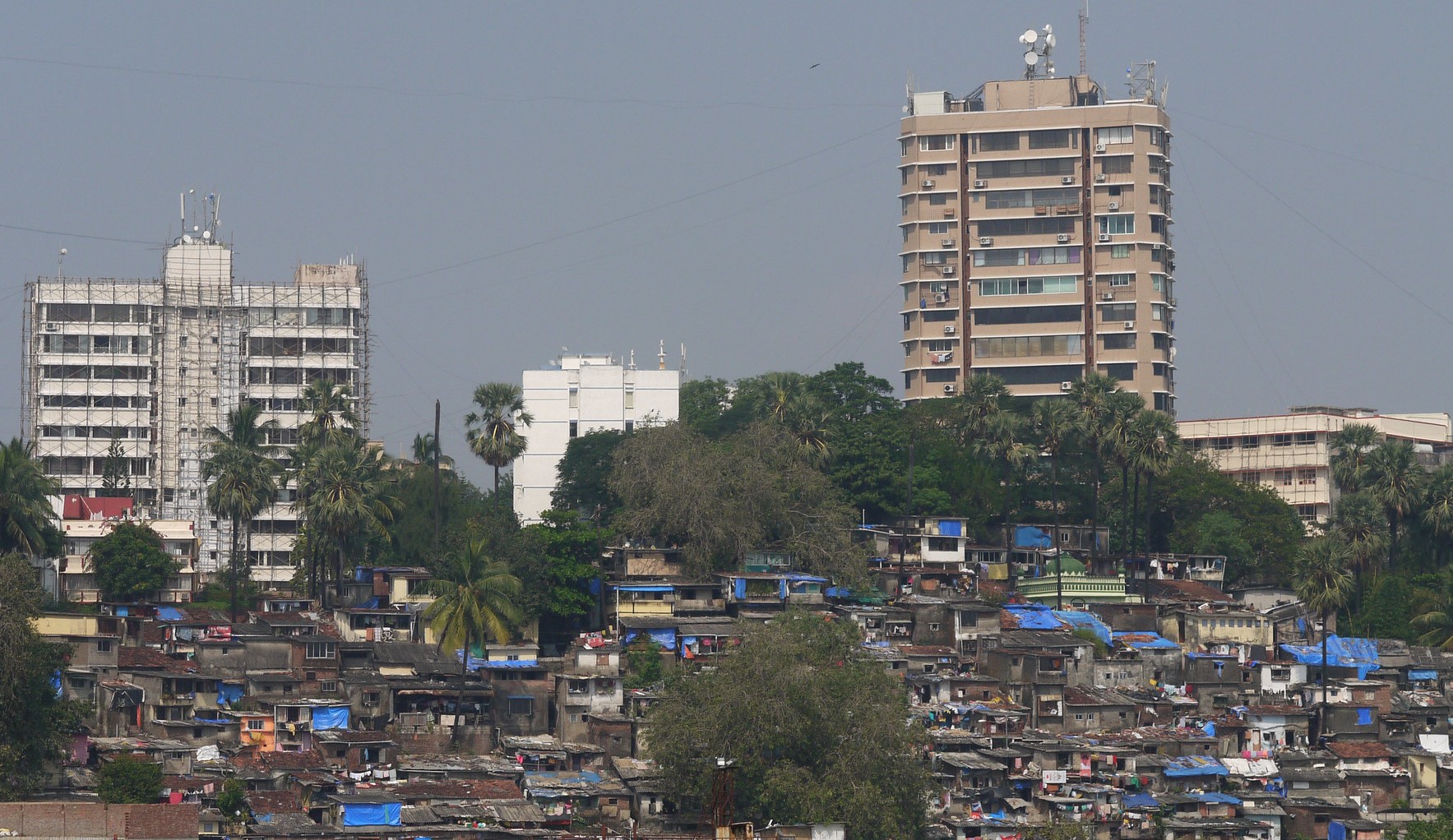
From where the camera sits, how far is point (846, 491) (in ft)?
356

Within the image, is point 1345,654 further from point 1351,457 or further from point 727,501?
point 727,501

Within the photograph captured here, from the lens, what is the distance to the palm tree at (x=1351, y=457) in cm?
11006

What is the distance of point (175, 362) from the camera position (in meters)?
134

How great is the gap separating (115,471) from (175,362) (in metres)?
13.3

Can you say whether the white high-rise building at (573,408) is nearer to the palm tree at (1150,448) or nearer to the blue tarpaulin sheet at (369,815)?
the palm tree at (1150,448)

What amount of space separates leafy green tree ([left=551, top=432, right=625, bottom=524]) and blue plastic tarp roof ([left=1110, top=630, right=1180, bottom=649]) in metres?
25.6

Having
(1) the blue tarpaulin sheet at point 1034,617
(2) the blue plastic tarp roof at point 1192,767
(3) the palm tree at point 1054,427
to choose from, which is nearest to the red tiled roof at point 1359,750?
(2) the blue plastic tarp roof at point 1192,767

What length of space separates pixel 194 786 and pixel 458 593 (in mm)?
16476

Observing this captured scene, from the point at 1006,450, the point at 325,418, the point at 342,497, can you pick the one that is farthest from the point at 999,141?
the point at 342,497

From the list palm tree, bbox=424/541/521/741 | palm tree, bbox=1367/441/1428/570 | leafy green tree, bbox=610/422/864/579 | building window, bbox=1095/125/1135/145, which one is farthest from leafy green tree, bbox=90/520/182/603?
building window, bbox=1095/125/1135/145

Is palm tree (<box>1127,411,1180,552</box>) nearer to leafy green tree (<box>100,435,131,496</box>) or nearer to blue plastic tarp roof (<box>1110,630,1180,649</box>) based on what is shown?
blue plastic tarp roof (<box>1110,630,1180,649</box>)

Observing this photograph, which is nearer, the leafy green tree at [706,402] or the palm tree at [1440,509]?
the palm tree at [1440,509]

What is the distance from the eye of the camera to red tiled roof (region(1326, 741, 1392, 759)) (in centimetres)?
8669

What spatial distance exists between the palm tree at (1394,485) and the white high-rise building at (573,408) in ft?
143
